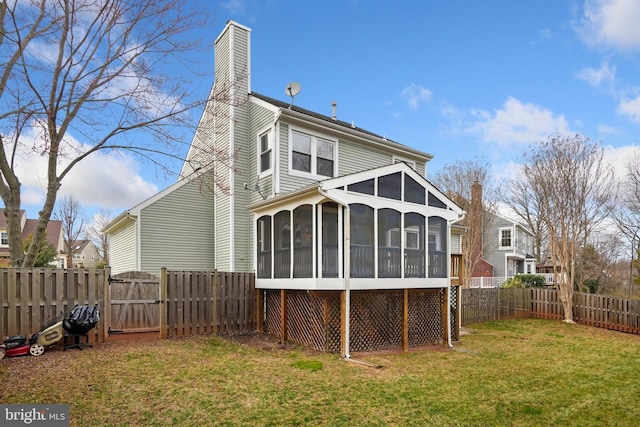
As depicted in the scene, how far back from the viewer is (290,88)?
1362cm

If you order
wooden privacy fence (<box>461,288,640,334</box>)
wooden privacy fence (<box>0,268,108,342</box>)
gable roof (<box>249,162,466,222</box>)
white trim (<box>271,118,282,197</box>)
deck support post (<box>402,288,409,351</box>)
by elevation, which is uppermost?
→ white trim (<box>271,118,282,197</box>)

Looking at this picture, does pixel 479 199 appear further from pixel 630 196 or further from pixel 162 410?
pixel 162 410

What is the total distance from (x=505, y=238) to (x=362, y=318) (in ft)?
93.0

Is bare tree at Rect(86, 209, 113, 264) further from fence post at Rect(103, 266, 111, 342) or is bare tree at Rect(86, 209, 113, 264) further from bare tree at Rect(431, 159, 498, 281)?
fence post at Rect(103, 266, 111, 342)

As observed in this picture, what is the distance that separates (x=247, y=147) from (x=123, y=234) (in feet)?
21.2

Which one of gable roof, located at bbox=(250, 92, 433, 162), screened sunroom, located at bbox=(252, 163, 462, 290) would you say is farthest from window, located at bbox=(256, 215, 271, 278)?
gable roof, located at bbox=(250, 92, 433, 162)

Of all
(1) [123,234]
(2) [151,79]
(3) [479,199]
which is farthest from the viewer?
(3) [479,199]

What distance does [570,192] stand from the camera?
1645cm

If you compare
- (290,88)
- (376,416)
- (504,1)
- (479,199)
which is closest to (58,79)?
(290,88)

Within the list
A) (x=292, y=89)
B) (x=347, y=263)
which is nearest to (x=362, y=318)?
(x=347, y=263)

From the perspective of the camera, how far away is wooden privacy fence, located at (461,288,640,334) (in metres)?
14.5

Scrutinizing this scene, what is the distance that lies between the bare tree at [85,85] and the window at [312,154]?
3.36 m

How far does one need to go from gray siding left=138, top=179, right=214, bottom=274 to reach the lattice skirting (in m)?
4.60

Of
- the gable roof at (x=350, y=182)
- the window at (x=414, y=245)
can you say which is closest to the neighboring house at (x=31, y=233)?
the gable roof at (x=350, y=182)
